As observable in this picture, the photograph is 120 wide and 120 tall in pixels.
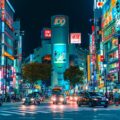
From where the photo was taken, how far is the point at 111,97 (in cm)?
6075

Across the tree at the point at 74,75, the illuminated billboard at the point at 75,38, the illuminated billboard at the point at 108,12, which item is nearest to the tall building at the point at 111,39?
the illuminated billboard at the point at 108,12

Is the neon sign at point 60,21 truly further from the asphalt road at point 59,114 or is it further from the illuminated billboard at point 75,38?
the asphalt road at point 59,114

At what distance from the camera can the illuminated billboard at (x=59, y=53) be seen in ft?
624

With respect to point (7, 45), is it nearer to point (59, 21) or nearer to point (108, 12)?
point (108, 12)

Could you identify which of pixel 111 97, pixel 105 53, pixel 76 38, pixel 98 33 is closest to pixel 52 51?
pixel 76 38

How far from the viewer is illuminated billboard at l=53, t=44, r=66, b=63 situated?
190 meters

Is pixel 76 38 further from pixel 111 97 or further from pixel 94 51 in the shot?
Result: pixel 111 97

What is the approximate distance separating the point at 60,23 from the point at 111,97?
435ft

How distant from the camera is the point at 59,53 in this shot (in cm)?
18975

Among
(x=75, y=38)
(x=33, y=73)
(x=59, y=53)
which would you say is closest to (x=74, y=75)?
(x=33, y=73)

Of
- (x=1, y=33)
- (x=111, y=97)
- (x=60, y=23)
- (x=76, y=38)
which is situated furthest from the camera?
(x=60, y=23)

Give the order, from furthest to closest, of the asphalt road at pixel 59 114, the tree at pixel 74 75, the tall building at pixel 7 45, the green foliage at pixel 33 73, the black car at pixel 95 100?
the tree at pixel 74 75 < the green foliage at pixel 33 73 < the tall building at pixel 7 45 < the black car at pixel 95 100 < the asphalt road at pixel 59 114

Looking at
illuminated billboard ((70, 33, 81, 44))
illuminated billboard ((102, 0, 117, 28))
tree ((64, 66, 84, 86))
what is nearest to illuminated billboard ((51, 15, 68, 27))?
illuminated billboard ((70, 33, 81, 44))

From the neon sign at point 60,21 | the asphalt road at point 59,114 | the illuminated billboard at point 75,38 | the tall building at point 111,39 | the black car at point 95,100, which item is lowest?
the asphalt road at point 59,114
